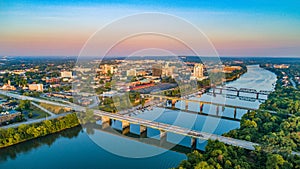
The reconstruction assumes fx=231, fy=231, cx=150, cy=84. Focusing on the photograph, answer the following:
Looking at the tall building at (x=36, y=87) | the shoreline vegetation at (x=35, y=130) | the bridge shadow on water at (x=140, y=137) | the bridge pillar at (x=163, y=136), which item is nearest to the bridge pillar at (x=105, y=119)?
the bridge shadow on water at (x=140, y=137)

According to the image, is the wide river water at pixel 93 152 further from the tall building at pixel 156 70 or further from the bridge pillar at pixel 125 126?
the tall building at pixel 156 70

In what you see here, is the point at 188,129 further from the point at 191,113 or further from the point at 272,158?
the point at 191,113

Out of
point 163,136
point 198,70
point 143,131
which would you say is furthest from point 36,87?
point 163,136

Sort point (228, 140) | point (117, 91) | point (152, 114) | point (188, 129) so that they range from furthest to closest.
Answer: point (117, 91)
point (152, 114)
point (188, 129)
point (228, 140)

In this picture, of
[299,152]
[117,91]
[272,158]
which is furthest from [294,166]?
[117,91]

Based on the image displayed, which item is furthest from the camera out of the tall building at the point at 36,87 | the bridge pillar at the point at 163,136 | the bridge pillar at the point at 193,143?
the tall building at the point at 36,87

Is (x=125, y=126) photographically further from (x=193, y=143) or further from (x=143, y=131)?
(x=193, y=143)

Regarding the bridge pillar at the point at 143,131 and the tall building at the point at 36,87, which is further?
the tall building at the point at 36,87

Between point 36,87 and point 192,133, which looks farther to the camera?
point 36,87
